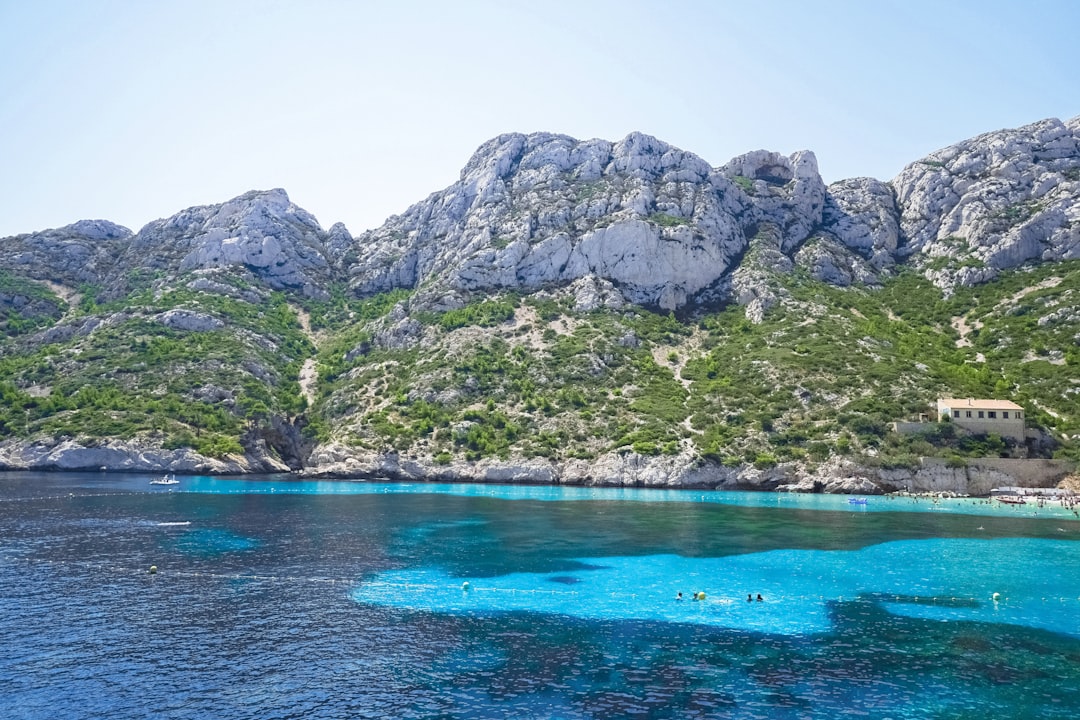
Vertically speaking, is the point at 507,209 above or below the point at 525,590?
above

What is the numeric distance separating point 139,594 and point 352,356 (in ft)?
434

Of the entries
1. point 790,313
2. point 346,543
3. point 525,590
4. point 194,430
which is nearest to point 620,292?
point 790,313

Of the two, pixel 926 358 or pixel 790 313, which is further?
pixel 790 313

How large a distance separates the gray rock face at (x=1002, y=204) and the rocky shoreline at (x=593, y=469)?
81395 millimetres

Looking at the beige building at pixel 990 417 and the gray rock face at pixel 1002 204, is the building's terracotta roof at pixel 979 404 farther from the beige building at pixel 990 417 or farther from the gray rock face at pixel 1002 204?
the gray rock face at pixel 1002 204

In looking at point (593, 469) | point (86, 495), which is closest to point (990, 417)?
point (593, 469)

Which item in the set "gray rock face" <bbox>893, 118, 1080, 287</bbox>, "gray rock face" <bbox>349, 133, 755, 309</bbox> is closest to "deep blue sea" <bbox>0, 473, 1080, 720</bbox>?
"gray rock face" <bbox>349, 133, 755, 309</bbox>

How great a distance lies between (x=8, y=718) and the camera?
80.2 feet

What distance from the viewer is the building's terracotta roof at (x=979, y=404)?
363 feet

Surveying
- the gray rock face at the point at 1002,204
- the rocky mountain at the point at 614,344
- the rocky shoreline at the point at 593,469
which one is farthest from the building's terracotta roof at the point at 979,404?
the gray rock face at the point at 1002,204

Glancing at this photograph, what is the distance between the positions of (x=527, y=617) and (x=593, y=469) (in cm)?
8176

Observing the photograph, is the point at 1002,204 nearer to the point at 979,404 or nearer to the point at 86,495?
the point at 979,404

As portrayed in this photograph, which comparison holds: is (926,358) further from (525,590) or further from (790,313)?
(525,590)

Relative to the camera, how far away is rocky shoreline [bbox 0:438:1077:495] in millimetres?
106312
